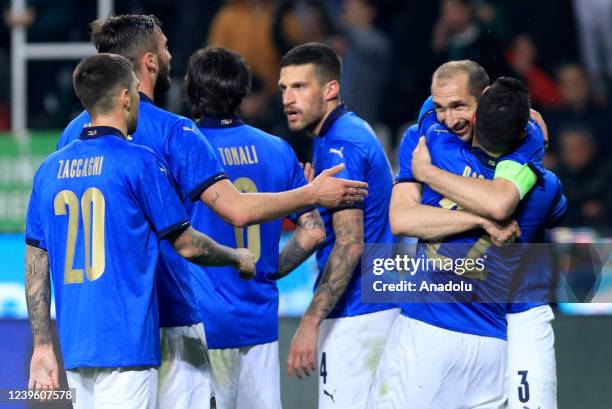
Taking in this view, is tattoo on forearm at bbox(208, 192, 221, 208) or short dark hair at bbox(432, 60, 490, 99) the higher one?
short dark hair at bbox(432, 60, 490, 99)

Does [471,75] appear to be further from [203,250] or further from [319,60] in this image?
[203,250]

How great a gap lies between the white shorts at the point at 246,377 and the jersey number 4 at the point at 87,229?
118cm

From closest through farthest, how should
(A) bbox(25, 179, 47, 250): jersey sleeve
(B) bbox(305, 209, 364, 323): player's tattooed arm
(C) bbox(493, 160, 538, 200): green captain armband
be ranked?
1. (A) bbox(25, 179, 47, 250): jersey sleeve
2. (C) bbox(493, 160, 538, 200): green captain armband
3. (B) bbox(305, 209, 364, 323): player's tattooed arm

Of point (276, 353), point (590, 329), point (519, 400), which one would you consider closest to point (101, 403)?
point (276, 353)

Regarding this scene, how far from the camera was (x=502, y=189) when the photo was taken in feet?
15.0

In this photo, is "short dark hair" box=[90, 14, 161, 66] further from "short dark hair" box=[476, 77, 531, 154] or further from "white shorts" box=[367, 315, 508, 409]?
"white shorts" box=[367, 315, 508, 409]

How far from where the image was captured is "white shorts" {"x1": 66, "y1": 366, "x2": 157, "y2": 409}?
411 centimetres

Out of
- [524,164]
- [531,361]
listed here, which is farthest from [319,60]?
[531,361]

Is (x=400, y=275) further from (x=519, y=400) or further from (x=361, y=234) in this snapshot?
(x=519, y=400)

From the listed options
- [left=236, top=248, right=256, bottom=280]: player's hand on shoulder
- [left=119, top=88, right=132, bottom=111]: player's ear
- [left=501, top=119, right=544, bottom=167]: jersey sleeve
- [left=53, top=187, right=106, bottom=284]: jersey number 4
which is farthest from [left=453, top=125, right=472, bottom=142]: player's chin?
[left=53, top=187, right=106, bottom=284]: jersey number 4

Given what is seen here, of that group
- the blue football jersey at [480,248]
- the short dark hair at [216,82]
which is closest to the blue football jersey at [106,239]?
the short dark hair at [216,82]

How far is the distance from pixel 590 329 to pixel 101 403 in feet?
13.0

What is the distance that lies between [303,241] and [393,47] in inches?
147

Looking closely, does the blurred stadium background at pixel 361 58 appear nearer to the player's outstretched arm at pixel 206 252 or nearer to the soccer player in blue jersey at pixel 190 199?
the soccer player in blue jersey at pixel 190 199
